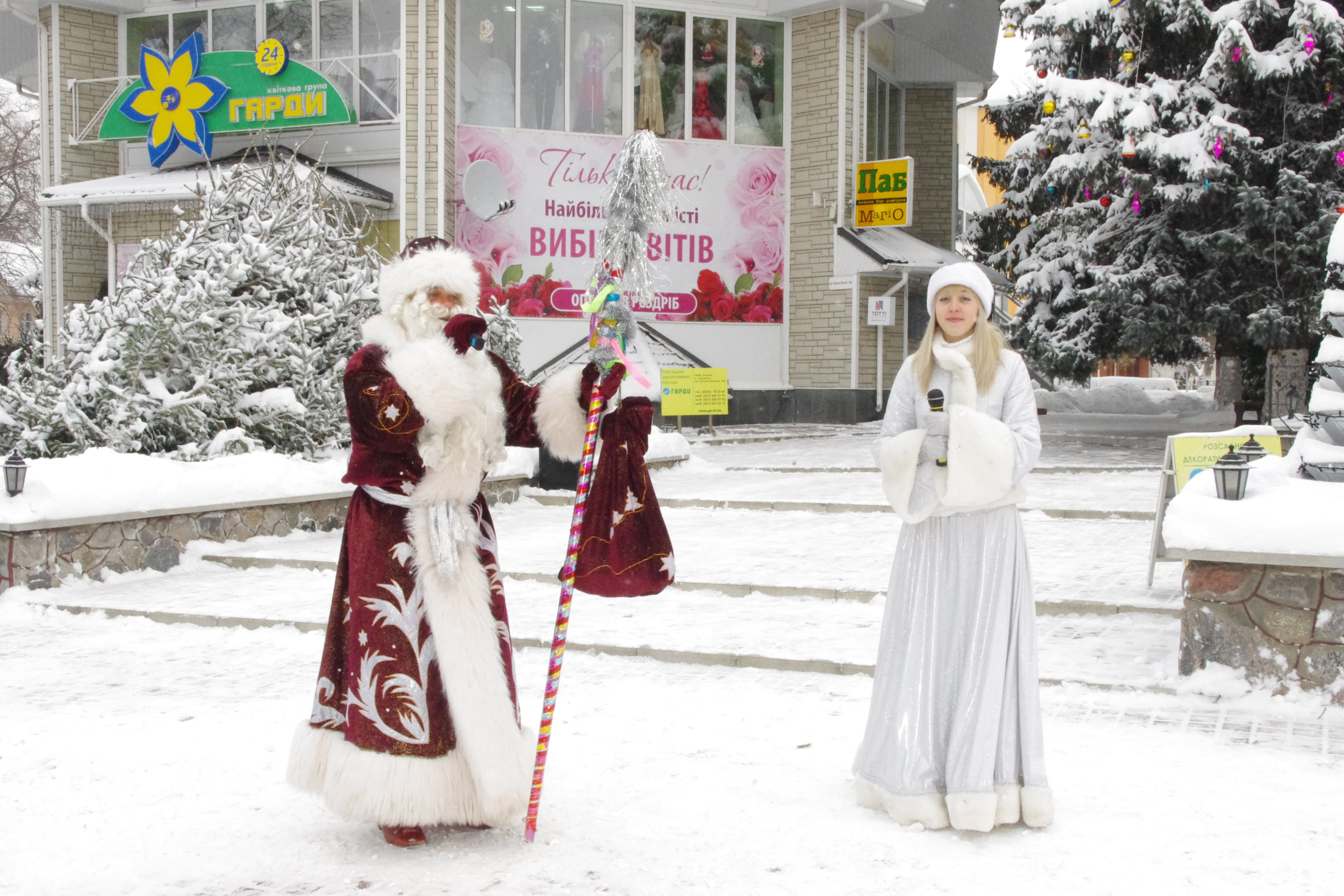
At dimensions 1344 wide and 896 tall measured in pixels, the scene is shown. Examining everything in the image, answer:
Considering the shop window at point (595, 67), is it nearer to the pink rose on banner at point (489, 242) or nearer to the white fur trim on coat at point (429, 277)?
the pink rose on banner at point (489, 242)

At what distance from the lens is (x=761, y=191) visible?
1973 cm

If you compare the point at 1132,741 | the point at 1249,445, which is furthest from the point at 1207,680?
the point at 1249,445

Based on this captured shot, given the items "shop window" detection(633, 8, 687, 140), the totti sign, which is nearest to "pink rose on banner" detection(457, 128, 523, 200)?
"shop window" detection(633, 8, 687, 140)

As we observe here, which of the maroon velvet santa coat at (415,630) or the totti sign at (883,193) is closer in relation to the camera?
the maroon velvet santa coat at (415,630)

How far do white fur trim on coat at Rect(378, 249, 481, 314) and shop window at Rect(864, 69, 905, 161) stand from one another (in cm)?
1750

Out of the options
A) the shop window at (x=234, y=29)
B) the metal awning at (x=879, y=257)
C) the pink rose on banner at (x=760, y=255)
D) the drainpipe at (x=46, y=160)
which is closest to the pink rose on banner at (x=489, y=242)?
the pink rose on banner at (x=760, y=255)

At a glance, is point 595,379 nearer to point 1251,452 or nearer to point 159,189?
point 1251,452

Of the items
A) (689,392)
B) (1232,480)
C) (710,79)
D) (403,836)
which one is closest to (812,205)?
(710,79)

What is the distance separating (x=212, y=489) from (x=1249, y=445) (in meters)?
6.69

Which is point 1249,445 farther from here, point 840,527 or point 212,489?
point 212,489

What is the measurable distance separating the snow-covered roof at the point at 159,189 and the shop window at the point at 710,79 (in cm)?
525

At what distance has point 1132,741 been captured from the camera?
4.47 m

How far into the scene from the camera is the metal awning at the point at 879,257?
1903cm

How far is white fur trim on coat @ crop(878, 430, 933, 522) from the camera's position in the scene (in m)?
3.75
